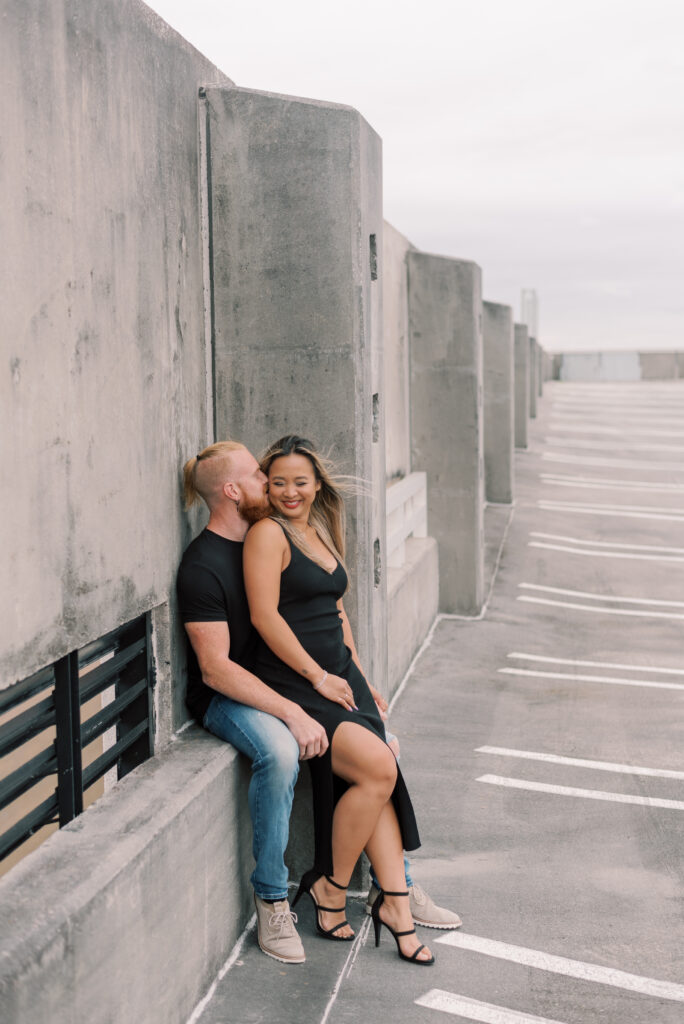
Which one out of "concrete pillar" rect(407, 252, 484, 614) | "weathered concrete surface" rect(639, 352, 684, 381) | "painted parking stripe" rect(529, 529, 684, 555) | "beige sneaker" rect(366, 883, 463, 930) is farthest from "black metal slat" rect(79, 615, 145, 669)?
"weathered concrete surface" rect(639, 352, 684, 381)

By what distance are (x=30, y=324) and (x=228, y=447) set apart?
1294mm

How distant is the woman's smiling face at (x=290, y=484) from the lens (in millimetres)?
4152

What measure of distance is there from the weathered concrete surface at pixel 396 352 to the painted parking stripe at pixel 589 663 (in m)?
2.17

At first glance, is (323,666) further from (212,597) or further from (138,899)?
(138,899)

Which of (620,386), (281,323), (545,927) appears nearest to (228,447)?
(281,323)

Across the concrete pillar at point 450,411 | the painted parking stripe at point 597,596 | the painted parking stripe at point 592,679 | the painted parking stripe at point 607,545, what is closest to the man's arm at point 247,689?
the painted parking stripe at point 592,679

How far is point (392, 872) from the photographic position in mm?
4121

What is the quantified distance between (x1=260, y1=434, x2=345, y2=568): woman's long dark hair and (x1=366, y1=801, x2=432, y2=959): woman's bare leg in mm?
1073

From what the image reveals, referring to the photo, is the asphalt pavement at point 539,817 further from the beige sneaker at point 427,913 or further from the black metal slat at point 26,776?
the black metal slat at point 26,776

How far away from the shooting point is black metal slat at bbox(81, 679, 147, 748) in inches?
140

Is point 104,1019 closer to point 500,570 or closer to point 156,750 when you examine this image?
point 156,750

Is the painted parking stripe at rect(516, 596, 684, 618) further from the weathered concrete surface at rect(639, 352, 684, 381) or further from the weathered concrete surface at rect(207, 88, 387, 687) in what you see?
the weathered concrete surface at rect(639, 352, 684, 381)

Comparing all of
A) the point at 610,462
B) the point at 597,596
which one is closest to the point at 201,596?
the point at 597,596

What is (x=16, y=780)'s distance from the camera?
9.94 ft
